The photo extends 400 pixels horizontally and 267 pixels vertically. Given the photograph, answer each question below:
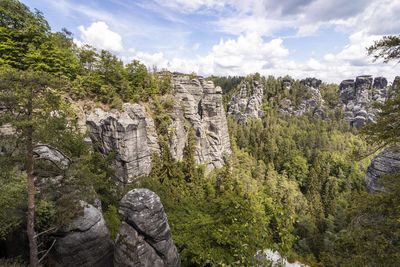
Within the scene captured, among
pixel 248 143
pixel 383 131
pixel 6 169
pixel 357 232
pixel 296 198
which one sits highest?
pixel 383 131

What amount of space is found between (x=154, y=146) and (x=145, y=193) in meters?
19.1

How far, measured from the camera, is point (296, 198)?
46.2 m

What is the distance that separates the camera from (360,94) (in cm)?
10075

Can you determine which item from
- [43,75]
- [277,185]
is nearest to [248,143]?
[277,185]

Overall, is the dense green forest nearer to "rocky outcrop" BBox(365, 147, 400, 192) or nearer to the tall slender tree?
the tall slender tree

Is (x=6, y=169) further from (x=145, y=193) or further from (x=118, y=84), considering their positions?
(x=118, y=84)

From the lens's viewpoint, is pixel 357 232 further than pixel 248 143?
No

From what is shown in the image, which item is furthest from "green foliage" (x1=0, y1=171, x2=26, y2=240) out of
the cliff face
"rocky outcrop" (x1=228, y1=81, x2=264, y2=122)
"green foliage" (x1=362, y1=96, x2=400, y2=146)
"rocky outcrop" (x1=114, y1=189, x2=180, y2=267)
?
"rocky outcrop" (x1=228, y1=81, x2=264, y2=122)

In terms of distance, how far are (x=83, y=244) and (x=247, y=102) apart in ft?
289

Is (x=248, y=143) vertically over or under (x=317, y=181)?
over

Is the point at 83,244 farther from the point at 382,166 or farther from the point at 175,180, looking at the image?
the point at 382,166

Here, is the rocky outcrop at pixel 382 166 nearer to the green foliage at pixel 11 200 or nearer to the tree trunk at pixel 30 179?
the tree trunk at pixel 30 179

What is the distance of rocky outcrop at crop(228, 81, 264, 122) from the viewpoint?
9012 centimetres

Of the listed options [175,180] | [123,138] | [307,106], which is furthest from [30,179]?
[307,106]
